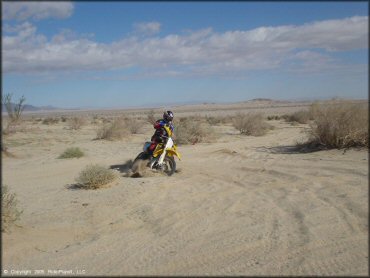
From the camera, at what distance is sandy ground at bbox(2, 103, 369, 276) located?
4.97m

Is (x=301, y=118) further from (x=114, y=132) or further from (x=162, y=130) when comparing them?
(x=162, y=130)

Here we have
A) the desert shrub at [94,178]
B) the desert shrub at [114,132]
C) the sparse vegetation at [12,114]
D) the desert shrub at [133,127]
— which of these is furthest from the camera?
the desert shrub at [133,127]

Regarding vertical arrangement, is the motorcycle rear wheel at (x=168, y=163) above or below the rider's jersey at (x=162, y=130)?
below

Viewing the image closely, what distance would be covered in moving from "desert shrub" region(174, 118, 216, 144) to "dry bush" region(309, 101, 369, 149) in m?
7.01

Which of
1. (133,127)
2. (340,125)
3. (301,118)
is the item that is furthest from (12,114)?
(301,118)

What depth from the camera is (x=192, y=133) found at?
20.7m

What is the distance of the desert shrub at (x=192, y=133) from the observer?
1980 cm

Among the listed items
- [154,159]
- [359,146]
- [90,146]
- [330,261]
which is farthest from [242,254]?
[90,146]

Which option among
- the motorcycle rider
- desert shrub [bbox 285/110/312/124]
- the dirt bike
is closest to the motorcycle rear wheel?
the dirt bike

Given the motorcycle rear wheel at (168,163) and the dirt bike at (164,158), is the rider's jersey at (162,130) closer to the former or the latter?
the dirt bike at (164,158)

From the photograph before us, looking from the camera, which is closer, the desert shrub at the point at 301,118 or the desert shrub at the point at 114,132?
the desert shrub at the point at 114,132

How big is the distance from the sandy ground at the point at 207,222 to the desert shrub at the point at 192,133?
7.80 meters

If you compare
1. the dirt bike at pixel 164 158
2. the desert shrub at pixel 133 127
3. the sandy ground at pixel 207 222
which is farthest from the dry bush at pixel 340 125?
the desert shrub at pixel 133 127

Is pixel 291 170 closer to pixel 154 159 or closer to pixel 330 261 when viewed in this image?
pixel 154 159
